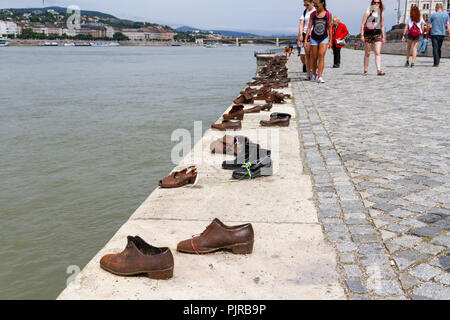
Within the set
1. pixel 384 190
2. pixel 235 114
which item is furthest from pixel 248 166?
pixel 235 114

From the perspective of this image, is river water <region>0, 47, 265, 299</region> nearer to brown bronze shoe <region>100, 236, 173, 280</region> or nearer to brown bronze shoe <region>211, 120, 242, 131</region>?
brown bronze shoe <region>211, 120, 242, 131</region>

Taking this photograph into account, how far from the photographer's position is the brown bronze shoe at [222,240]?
10.2ft

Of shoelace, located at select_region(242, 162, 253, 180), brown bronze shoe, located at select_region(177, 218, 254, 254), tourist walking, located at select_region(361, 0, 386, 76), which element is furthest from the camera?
tourist walking, located at select_region(361, 0, 386, 76)

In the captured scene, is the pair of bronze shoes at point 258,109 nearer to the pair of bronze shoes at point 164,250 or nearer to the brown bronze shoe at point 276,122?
the brown bronze shoe at point 276,122

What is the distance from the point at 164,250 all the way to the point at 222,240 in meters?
0.41

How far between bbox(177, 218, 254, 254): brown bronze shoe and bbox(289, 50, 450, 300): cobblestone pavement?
611 millimetres

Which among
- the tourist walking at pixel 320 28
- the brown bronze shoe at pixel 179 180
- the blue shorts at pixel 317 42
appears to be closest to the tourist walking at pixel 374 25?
the tourist walking at pixel 320 28

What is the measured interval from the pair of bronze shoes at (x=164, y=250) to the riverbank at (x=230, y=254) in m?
0.05

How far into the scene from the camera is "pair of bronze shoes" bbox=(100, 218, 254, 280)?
2.80m

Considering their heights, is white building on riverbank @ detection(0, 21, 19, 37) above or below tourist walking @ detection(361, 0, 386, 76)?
above

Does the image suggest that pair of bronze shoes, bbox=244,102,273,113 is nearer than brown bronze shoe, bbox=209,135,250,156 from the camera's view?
No

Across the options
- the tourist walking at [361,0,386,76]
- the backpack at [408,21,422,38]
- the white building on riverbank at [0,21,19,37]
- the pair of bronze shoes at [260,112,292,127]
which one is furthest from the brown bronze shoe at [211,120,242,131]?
the white building on riverbank at [0,21,19,37]

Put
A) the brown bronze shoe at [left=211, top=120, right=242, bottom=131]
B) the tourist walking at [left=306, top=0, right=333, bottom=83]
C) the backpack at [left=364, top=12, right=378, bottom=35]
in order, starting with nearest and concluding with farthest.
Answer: the brown bronze shoe at [left=211, top=120, right=242, bottom=131] < the tourist walking at [left=306, top=0, right=333, bottom=83] < the backpack at [left=364, top=12, right=378, bottom=35]
